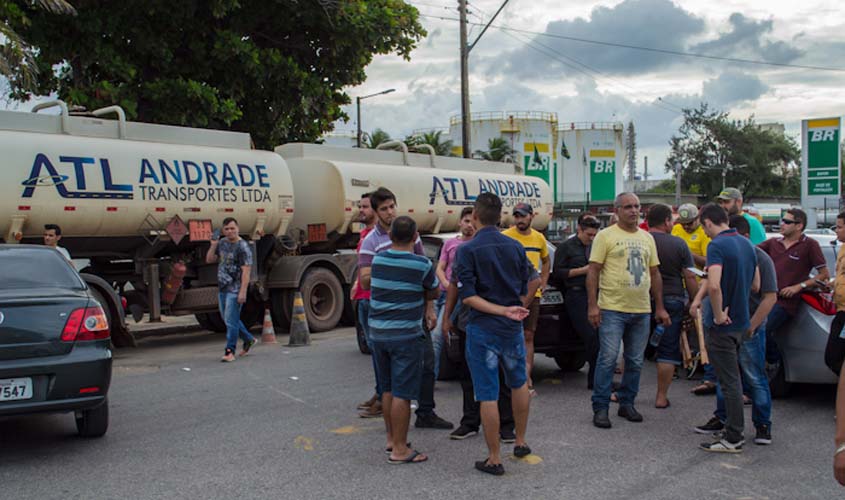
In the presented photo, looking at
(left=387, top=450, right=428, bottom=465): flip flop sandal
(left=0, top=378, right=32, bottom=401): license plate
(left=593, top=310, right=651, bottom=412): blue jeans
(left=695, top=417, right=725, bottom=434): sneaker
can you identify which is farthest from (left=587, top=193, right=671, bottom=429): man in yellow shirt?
(left=0, top=378, right=32, bottom=401): license plate

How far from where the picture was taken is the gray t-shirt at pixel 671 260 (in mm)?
7262

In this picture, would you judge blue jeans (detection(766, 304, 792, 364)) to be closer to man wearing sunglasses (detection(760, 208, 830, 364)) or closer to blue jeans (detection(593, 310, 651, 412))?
man wearing sunglasses (detection(760, 208, 830, 364))

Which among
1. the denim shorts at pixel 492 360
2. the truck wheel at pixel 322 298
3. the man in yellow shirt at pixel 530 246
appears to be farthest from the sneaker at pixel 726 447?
the truck wheel at pixel 322 298

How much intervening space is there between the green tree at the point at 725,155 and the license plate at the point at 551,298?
221ft

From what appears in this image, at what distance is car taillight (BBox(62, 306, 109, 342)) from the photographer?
19.0 feet

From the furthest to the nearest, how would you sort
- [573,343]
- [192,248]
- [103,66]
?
[103,66], [192,248], [573,343]

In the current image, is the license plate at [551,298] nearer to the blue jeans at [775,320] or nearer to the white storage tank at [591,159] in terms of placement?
the blue jeans at [775,320]

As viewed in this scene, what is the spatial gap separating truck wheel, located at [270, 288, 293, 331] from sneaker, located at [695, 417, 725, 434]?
8663 mm

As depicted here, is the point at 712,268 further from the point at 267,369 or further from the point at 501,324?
the point at 267,369

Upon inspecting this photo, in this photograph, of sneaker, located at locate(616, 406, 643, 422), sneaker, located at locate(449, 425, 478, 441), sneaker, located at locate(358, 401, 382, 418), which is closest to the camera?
sneaker, located at locate(449, 425, 478, 441)

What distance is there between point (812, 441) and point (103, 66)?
12.9 metres

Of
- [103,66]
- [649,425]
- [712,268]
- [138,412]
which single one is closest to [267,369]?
[138,412]

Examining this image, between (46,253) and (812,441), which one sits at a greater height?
(46,253)

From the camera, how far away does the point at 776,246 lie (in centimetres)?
757
